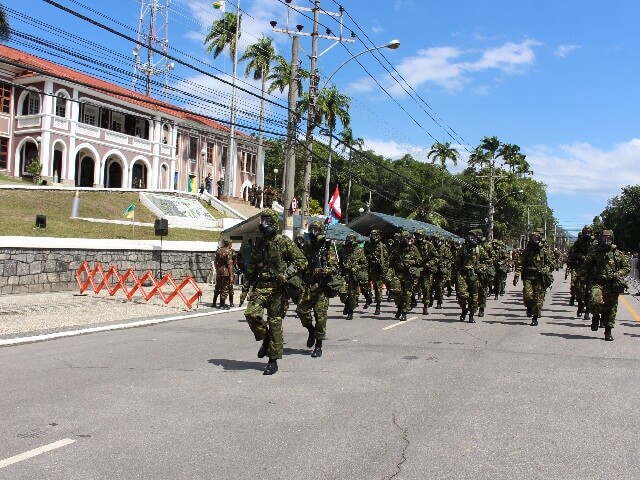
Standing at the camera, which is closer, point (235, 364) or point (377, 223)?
point (235, 364)

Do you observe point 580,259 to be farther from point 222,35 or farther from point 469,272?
point 222,35

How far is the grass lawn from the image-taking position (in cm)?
2186

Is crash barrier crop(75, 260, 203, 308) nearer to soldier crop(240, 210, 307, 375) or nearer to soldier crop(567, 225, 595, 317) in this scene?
soldier crop(240, 210, 307, 375)

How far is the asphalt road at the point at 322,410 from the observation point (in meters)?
4.43

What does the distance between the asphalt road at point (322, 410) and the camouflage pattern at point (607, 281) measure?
742 millimetres

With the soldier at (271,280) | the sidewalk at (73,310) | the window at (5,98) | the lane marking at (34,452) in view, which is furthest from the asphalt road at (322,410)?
the window at (5,98)

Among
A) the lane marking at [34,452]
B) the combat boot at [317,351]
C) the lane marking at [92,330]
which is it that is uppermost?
the combat boot at [317,351]

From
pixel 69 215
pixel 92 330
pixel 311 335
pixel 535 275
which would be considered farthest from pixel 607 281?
pixel 69 215

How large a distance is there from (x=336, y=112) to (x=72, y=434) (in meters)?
43.2

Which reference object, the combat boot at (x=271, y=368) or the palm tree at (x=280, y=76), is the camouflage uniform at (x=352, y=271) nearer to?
the combat boot at (x=271, y=368)

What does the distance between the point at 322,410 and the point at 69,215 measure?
24.0 metres

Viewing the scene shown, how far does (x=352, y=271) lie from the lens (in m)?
14.0

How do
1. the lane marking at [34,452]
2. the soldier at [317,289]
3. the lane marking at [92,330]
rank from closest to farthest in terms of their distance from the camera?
the lane marking at [34,452] → the soldier at [317,289] → the lane marking at [92,330]

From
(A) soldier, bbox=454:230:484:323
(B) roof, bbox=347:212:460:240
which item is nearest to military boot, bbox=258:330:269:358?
(A) soldier, bbox=454:230:484:323
